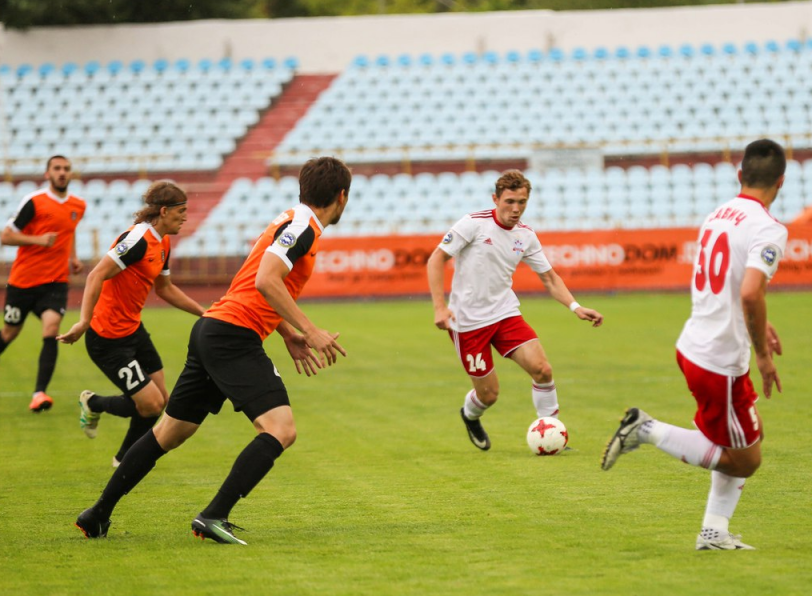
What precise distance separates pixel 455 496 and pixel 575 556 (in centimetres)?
170

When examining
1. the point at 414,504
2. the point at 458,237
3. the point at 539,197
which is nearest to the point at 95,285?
the point at 414,504

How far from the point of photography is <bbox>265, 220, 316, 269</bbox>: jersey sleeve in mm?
5617

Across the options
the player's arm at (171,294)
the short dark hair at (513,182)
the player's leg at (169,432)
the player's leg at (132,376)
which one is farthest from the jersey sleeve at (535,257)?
the player's leg at (169,432)

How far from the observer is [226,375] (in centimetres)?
574

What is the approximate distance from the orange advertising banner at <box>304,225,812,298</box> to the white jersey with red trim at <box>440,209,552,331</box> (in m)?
15.0

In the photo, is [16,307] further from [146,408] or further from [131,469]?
[131,469]

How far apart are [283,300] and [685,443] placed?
205 cm

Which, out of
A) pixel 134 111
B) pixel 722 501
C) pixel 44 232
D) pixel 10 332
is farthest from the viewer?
pixel 134 111

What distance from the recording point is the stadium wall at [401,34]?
3372 cm

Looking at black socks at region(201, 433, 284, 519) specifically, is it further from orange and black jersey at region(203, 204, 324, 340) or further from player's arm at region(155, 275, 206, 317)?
player's arm at region(155, 275, 206, 317)

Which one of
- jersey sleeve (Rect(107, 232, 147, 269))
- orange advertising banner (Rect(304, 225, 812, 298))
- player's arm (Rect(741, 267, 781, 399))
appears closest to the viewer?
player's arm (Rect(741, 267, 781, 399))

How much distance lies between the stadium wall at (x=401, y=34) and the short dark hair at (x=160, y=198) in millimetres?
27176

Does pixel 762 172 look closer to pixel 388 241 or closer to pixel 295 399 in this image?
pixel 295 399

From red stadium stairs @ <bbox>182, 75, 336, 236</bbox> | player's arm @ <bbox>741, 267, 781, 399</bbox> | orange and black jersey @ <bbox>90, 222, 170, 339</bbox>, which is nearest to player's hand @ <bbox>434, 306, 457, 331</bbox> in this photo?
orange and black jersey @ <bbox>90, 222, 170, 339</bbox>
